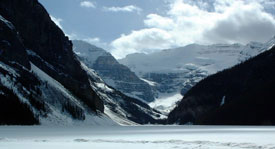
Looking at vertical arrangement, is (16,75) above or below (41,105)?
above

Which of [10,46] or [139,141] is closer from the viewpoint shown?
[139,141]

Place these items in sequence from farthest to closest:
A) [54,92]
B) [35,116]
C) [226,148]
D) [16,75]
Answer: [54,92] → [16,75] → [35,116] → [226,148]

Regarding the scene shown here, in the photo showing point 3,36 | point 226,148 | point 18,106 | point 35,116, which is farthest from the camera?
point 3,36

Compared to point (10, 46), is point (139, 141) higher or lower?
lower

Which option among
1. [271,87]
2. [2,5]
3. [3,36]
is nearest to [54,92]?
[3,36]

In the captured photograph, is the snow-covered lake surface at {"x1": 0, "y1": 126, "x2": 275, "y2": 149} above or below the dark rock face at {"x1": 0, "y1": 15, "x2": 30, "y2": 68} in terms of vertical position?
below

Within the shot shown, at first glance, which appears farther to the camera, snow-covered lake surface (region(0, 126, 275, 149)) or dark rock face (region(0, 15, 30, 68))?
dark rock face (region(0, 15, 30, 68))

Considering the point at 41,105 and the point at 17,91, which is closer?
the point at 17,91

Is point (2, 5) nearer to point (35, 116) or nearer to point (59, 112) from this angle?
point (59, 112)

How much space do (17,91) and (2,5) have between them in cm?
7355

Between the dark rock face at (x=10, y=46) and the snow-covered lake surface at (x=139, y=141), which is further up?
the dark rock face at (x=10, y=46)

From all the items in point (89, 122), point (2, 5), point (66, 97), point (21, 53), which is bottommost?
point (89, 122)

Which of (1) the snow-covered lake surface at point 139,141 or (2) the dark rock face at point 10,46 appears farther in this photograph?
(2) the dark rock face at point 10,46

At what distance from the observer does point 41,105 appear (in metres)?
148
